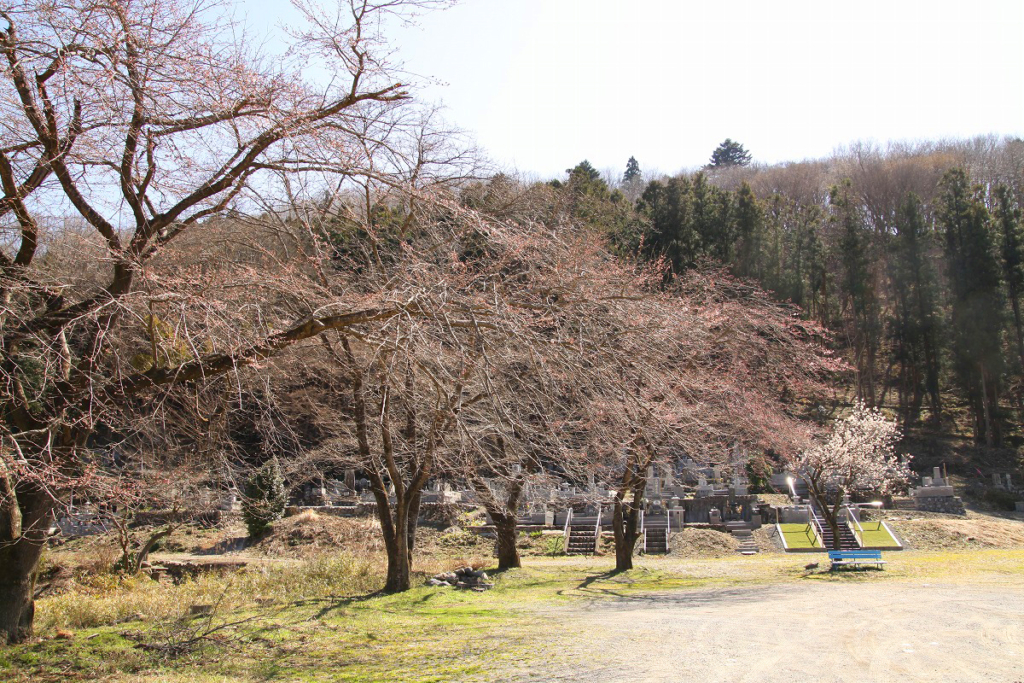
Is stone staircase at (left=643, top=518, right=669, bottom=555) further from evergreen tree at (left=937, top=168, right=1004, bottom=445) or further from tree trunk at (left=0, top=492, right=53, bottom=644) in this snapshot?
evergreen tree at (left=937, top=168, right=1004, bottom=445)

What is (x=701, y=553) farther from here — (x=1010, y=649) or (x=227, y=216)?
(x=227, y=216)

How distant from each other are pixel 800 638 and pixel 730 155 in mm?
79904

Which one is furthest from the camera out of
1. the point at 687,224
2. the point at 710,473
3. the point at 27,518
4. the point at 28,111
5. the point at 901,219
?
the point at 901,219

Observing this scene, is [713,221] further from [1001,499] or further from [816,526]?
[816,526]

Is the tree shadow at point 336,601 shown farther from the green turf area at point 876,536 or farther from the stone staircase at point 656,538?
the green turf area at point 876,536

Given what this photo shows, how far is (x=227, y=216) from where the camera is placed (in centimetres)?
→ 797

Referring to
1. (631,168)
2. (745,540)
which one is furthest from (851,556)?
(631,168)

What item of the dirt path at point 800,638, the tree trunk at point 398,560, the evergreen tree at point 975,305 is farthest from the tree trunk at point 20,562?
the evergreen tree at point 975,305

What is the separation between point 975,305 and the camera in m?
37.6

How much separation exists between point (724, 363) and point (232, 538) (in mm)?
15284

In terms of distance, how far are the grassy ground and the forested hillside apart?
2254 cm

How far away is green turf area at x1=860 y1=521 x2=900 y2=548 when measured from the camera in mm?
23156

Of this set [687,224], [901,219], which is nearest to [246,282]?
[687,224]

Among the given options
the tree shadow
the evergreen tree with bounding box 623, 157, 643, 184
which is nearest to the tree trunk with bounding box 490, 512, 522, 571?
the tree shadow
